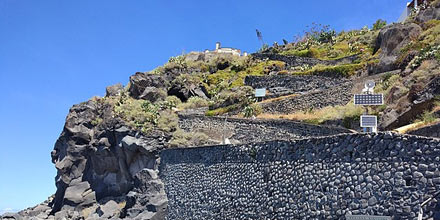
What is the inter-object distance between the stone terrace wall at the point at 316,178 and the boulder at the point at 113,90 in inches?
1196

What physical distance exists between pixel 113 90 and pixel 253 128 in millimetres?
24046

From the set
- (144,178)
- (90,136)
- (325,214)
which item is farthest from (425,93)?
(90,136)

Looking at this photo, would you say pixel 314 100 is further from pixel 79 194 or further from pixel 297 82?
pixel 79 194

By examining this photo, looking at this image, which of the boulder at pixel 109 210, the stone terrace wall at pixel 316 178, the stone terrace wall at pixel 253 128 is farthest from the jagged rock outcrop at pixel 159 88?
the stone terrace wall at pixel 316 178

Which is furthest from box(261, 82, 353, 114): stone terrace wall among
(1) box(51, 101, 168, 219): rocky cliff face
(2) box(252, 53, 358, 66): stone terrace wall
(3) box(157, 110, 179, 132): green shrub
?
(2) box(252, 53, 358, 66): stone terrace wall

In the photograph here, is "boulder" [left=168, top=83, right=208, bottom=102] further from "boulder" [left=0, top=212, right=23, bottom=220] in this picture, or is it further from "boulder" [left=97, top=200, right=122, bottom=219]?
"boulder" [left=0, top=212, right=23, bottom=220]

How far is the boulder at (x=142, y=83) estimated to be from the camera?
50.7 meters

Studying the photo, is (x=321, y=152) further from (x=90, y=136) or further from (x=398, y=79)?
(x=90, y=136)

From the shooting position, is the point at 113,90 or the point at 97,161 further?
the point at 113,90

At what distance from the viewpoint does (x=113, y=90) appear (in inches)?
2159

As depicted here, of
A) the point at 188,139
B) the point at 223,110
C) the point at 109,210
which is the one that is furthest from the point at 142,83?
the point at 109,210

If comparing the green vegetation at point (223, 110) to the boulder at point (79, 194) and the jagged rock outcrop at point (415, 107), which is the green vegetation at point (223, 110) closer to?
the boulder at point (79, 194)

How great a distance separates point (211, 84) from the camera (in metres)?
57.4

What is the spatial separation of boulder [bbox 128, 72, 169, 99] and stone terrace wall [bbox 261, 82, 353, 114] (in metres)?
14.5
